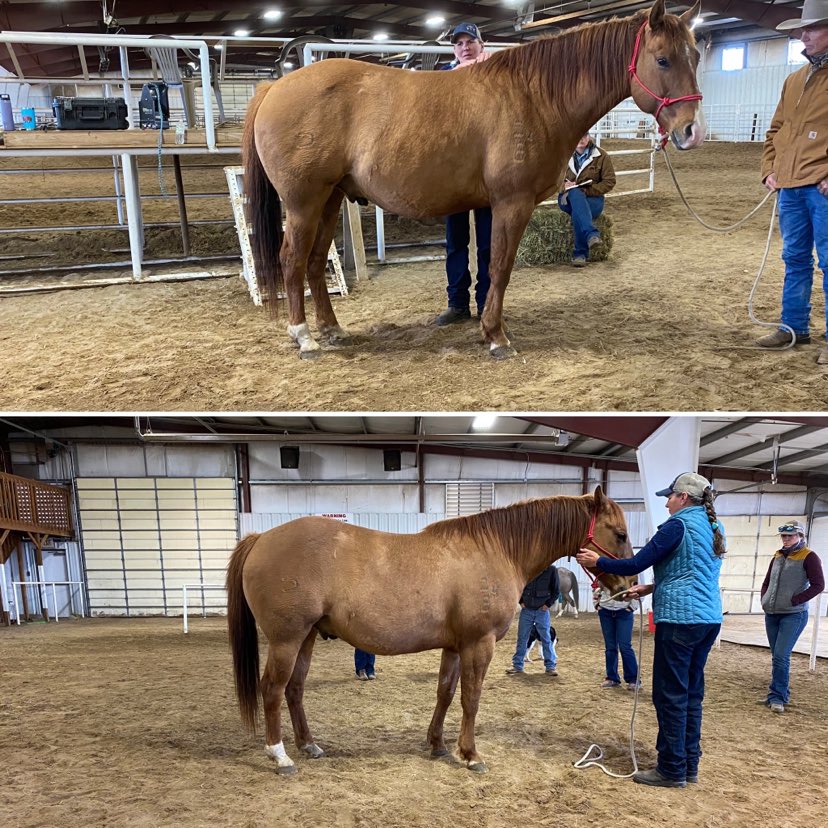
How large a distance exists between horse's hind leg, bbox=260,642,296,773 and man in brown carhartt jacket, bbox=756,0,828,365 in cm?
312

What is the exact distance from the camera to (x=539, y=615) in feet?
14.5

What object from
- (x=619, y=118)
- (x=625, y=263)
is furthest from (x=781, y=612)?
(x=619, y=118)

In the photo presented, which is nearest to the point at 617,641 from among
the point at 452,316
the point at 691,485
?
the point at 691,485

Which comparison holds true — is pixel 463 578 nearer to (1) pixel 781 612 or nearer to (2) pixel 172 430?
(1) pixel 781 612

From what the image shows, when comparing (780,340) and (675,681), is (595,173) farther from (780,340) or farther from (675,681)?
(675,681)

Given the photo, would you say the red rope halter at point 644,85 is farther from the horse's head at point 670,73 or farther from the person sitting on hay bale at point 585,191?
the person sitting on hay bale at point 585,191

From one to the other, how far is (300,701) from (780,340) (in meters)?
3.32

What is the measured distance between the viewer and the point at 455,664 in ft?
9.41

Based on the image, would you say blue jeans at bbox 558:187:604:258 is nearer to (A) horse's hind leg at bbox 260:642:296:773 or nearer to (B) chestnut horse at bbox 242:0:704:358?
(B) chestnut horse at bbox 242:0:704:358

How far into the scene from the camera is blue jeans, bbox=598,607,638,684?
399 cm

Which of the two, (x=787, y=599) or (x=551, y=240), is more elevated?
(x=551, y=240)

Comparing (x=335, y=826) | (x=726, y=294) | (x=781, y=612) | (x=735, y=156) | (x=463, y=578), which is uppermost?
(x=735, y=156)

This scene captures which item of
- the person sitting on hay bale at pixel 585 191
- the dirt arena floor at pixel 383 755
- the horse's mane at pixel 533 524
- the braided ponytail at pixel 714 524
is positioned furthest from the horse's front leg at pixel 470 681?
the person sitting on hay bale at pixel 585 191

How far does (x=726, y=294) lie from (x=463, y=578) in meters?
3.00
